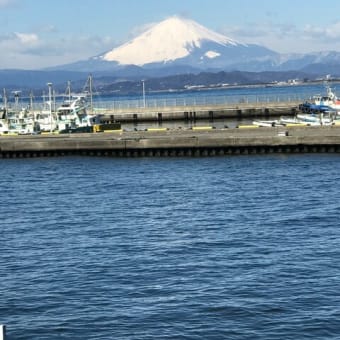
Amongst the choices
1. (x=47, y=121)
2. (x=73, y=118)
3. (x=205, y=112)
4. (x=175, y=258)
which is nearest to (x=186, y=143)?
(x=73, y=118)

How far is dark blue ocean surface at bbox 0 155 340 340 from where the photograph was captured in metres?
33.5

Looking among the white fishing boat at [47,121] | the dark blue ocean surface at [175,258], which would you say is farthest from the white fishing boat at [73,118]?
the dark blue ocean surface at [175,258]

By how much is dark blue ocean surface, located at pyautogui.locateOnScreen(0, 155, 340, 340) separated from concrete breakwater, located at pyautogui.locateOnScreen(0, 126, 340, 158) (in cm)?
1230

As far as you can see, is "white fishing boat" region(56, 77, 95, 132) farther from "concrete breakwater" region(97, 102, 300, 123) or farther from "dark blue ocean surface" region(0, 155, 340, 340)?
"concrete breakwater" region(97, 102, 300, 123)

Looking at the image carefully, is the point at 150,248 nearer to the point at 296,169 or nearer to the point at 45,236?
the point at 45,236

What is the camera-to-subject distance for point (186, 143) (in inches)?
3487

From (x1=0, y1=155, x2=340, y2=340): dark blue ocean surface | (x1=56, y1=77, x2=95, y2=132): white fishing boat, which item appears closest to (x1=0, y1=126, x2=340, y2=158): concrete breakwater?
(x1=0, y1=155, x2=340, y2=340): dark blue ocean surface

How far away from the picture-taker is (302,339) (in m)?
31.5

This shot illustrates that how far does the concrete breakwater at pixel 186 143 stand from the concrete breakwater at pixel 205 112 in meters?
63.4

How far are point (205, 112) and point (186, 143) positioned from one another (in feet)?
251

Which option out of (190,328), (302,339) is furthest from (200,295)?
(302,339)

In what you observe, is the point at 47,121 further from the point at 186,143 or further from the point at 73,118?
the point at 186,143

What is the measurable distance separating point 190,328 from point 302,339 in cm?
410

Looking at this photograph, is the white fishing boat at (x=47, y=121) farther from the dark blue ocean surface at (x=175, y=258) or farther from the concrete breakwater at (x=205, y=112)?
the concrete breakwater at (x=205, y=112)
